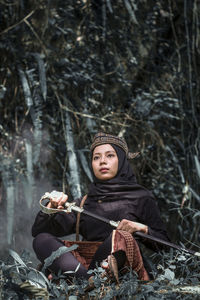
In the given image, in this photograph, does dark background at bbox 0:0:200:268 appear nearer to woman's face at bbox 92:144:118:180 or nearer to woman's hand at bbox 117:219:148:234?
woman's face at bbox 92:144:118:180

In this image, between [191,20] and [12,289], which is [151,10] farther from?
[12,289]

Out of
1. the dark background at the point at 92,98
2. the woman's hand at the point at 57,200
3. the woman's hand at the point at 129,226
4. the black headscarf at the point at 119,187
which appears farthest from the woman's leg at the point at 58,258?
the dark background at the point at 92,98

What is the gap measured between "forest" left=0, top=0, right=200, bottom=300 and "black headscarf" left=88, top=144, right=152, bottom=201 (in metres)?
0.85

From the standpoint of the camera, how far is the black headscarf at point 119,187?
2.92m

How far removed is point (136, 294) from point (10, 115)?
2.28 metres

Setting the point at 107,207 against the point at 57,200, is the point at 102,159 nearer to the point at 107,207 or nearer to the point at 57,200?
the point at 107,207

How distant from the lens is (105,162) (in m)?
2.96

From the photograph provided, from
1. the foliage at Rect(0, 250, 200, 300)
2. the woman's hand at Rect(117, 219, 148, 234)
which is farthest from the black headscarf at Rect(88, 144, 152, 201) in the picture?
the foliage at Rect(0, 250, 200, 300)

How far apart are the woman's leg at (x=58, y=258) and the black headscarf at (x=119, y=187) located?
393 mm

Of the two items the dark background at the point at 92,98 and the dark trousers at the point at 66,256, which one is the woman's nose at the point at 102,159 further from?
the dark background at the point at 92,98

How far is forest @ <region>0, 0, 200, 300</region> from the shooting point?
396cm

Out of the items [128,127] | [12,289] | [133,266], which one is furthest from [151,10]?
[12,289]

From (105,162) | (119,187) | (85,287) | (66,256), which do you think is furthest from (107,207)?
(85,287)

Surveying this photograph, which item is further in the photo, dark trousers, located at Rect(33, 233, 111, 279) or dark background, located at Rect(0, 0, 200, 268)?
dark background, located at Rect(0, 0, 200, 268)
